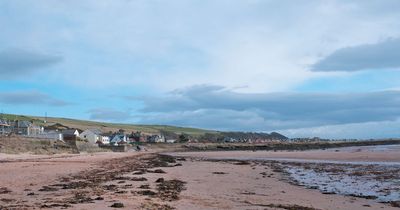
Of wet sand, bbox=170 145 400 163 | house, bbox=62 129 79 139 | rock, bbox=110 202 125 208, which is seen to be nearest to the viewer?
rock, bbox=110 202 125 208

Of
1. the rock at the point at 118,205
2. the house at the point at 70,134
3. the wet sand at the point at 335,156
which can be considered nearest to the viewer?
the rock at the point at 118,205

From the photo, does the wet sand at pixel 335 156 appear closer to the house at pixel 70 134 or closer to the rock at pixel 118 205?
the house at pixel 70 134

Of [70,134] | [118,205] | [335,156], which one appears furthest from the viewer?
[70,134]

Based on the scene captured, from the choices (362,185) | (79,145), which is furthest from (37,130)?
(362,185)

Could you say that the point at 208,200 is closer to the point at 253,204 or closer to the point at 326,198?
the point at 253,204

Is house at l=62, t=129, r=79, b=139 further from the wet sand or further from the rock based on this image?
the rock

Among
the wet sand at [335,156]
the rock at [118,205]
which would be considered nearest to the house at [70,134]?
the wet sand at [335,156]

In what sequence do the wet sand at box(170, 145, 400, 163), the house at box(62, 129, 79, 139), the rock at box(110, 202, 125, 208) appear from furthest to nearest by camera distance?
1. the house at box(62, 129, 79, 139)
2. the wet sand at box(170, 145, 400, 163)
3. the rock at box(110, 202, 125, 208)

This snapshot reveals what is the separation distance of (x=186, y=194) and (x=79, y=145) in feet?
215

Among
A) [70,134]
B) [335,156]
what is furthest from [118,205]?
[70,134]

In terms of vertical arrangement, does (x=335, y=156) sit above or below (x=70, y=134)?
below

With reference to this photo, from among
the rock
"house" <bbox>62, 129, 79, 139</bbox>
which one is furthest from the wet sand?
the rock

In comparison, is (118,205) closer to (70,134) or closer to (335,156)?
(335,156)

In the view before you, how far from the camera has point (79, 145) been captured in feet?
258
